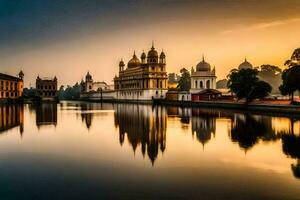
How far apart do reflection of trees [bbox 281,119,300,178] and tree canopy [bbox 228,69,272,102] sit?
26.8 m

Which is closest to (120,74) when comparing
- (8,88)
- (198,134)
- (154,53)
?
(154,53)

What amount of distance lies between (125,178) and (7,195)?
11.6 ft

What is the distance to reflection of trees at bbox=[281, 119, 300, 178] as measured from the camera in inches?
516

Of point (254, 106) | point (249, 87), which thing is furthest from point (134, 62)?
point (254, 106)

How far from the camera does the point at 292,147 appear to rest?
57.9 feet

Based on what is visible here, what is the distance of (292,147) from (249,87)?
116 feet

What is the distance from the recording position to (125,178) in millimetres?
11891

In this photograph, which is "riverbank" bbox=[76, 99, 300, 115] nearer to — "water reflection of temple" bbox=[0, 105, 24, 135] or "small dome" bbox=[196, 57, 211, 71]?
"small dome" bbox=[196, 57, 211, 71]

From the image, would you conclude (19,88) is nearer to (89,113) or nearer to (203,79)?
(203,79)

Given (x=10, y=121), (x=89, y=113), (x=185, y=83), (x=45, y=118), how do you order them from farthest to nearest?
(x=185, y=83) < (x=89, y=113) < (x=45, y=118) < (x=10, y=121)

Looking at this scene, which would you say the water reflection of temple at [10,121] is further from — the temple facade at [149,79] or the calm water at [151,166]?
the temple facade at [149,79]

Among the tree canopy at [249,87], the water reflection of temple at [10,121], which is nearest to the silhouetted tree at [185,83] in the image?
the tree canopy at [249,87]

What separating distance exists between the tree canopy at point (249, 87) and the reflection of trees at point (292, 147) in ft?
87.8

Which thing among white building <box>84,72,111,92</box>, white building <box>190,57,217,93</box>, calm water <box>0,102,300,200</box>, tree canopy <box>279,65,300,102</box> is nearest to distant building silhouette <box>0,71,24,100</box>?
white building <box>190,57,217,93</box>
